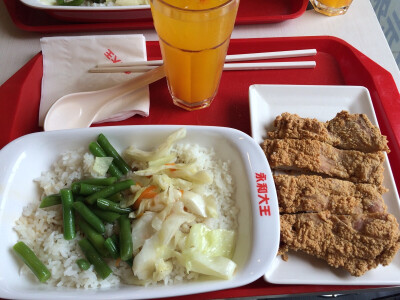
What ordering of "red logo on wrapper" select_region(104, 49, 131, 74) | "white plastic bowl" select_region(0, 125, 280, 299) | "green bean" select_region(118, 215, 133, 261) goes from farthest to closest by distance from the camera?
1. "red logo on wrapper" select_region(104, 49, 131, 74)
2. "green bean" select_region(118, 215, 133, 261)
3. "white plastic bowl" select_region(0, 125, 280, 299)

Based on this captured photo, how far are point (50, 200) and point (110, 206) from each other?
9.2 inches

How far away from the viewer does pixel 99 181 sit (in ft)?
4.28

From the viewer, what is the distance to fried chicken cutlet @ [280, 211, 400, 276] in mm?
1238

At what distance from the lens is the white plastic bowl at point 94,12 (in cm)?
184

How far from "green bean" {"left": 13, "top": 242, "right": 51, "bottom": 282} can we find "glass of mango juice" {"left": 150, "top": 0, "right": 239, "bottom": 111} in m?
0.93

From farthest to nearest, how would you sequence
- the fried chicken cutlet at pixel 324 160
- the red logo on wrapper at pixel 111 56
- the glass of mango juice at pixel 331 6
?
the glass of mango juice at pixel 331 6, the red logo on wrapper at pixel 111 56, the fried chicken cutlet at pixel 324 160

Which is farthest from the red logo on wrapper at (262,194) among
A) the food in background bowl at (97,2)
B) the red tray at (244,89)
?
the food in background bowl at (97,2)

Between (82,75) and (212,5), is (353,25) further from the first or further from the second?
(82,75)

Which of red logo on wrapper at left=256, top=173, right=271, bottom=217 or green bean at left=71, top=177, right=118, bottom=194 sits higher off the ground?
red logo on wrapper at left=256, top=173, right=271, bottom=217

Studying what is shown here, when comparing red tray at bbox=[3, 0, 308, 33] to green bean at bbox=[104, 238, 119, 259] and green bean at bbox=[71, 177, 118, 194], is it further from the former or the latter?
green bean at bbox=[104, 238, 119, 259]

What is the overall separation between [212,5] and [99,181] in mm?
810

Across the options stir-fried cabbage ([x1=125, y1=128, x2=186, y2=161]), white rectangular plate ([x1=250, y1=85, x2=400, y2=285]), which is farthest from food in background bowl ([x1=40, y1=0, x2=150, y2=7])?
stir-fried cabbage ([x1=125, y1=128, x2=186, y2=161])

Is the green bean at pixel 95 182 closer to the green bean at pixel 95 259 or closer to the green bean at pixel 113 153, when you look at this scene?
the green bean at pixel 113 153

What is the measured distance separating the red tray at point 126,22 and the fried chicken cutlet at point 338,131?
29.4 inches
